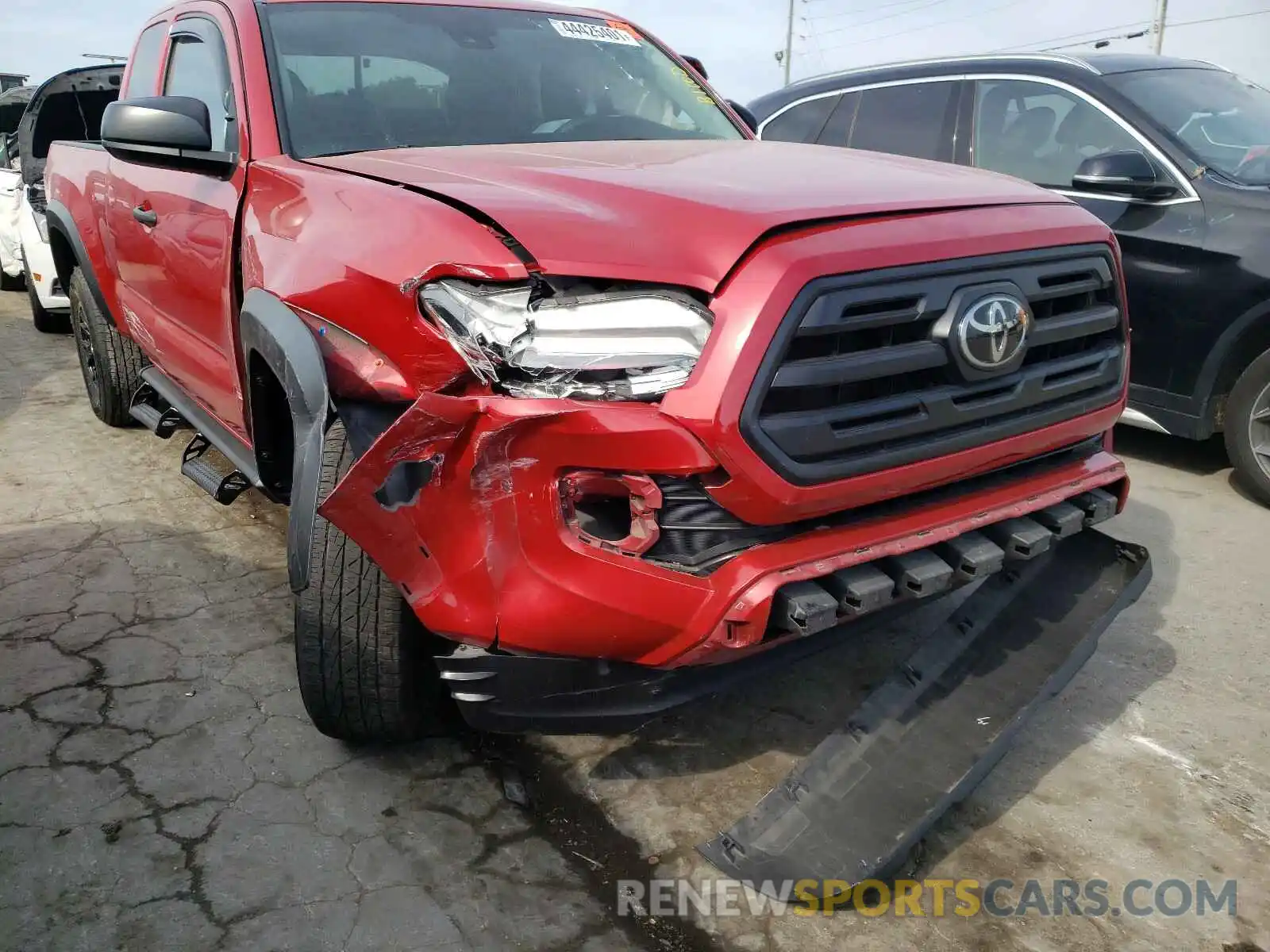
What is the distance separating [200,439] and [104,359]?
1.46 m

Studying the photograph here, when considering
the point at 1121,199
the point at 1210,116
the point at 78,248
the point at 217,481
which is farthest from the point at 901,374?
the point at 78,248

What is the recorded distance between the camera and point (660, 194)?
6.79 feet

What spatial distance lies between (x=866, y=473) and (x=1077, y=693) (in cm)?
144

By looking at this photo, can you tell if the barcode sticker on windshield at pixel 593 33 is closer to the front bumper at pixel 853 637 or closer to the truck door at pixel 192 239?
the truck door at pixel 192 239

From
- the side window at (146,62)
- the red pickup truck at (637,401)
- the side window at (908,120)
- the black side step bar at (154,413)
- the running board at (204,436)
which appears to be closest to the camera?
the red pickup truck at (637,401)

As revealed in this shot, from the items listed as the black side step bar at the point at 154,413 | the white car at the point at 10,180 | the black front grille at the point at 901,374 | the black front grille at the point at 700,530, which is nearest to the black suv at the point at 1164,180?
the black front grille at the point at 901,374

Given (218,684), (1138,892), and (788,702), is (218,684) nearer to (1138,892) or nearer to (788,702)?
(788,702)

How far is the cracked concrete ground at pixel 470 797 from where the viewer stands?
6.94ft

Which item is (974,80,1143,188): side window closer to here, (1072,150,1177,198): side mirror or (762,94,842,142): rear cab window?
(1072,150,1177,198): side mirror

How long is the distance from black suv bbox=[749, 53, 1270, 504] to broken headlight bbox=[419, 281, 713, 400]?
10.5 ft

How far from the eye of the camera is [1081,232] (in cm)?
237

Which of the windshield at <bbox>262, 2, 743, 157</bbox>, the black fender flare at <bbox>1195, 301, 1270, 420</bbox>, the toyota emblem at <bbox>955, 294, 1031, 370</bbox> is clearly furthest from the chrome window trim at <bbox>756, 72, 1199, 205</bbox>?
the toyota emblem at <bbox>955, 294, 1031, 370</bbox>

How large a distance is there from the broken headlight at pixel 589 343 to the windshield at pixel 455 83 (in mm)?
1153

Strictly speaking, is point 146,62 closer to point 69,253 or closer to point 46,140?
point 69,253
